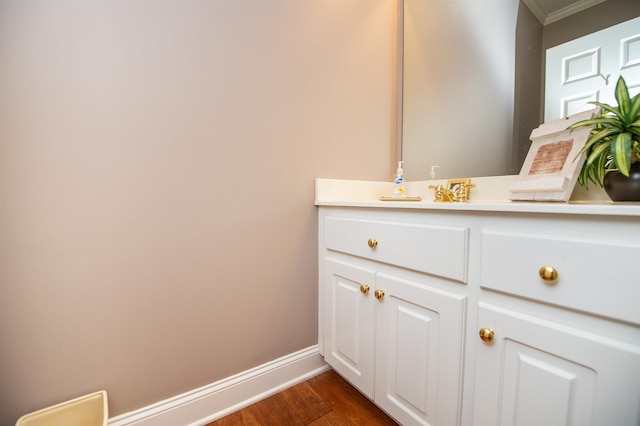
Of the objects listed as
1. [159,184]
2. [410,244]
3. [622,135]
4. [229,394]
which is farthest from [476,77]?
[229,394]

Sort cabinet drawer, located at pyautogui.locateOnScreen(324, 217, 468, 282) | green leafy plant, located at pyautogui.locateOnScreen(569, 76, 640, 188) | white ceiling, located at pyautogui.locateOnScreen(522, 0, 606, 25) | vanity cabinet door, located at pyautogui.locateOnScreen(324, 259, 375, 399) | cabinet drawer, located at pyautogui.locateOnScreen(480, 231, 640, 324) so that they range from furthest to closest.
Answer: vanity cabinet door, located at pyautogui.locateOnScreen(324, 259, 375, 399)
white ceiling, located at pyautogui.locateOnScreen(522, 0, 606, 25)
cabinet drawer, located at pyautogui.locateOnScreen(324, 217, 468, 282)
green leafy plant, located at pyautogui.locateOnScreen(569, 76, 640, 188)
cabinet drawer, located at pyautogui.locateOnScreen(480, 231, 640, 324)

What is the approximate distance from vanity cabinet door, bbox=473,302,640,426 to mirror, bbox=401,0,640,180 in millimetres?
688

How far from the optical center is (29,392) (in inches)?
30.7

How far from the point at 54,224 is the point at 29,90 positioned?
0.38 meters

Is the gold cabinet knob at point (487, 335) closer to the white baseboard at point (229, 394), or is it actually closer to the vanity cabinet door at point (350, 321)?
the vanity cabinet door at point (350, 321)

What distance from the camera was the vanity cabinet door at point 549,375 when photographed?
51cm

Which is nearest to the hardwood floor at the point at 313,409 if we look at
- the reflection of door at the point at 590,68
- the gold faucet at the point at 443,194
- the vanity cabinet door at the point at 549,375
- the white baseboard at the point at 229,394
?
the white baseboard at the point at 229,394

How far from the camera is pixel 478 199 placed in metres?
1.16

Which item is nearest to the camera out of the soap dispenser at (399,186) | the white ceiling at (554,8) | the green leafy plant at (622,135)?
the green leafy plant at (622,135)

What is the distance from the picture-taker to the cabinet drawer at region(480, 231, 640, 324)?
494 millimetres

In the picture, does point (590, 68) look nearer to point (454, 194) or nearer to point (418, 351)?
point (454, 194)

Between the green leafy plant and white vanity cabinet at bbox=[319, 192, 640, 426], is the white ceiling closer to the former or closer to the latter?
the green leafy plant

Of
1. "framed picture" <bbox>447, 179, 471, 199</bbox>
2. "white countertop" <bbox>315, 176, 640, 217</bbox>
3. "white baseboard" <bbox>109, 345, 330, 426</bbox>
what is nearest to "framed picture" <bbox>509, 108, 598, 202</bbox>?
"white countertop" <bbox>315, 176, 640, 217</bbox>

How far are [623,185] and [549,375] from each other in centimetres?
49
